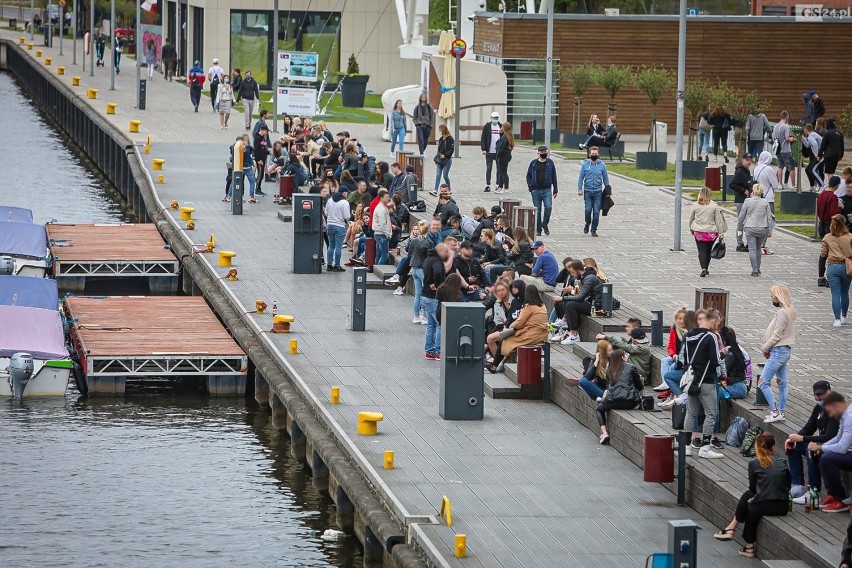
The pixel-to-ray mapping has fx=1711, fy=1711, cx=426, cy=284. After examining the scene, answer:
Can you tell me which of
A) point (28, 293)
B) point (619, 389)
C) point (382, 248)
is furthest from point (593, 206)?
point (619, 389)

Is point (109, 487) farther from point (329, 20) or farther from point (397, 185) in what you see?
point (329, 20)

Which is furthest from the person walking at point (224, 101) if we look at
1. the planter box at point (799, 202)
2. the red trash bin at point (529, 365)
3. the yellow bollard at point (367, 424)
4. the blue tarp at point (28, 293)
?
the yellow bollard at point (367, 424)

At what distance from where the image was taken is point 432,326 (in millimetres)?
23281

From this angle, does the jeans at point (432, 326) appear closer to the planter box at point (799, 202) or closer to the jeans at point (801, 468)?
the jeans at point (801, 468)

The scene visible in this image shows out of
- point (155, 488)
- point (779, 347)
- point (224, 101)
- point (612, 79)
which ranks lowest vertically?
point (155, 488)

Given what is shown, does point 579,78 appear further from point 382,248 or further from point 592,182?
point 382,248

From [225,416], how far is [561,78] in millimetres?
27833

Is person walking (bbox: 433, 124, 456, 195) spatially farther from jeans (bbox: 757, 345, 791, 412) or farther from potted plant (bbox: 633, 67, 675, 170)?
jeans (bbox: 757, 345, 791, 412)

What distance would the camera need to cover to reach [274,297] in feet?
92.5

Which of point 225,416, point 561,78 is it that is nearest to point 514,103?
point 561,78

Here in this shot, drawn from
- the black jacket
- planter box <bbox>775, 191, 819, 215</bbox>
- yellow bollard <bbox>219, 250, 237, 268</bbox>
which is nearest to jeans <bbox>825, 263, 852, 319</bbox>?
the black jacket

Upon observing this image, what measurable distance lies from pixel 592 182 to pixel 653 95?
15.1 m

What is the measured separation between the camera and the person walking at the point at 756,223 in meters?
27.1

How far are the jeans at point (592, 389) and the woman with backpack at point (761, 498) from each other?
4221mm
